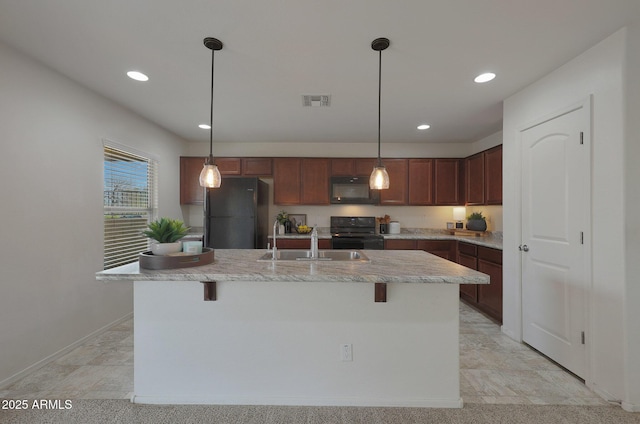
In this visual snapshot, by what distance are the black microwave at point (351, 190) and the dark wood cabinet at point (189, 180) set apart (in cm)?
216

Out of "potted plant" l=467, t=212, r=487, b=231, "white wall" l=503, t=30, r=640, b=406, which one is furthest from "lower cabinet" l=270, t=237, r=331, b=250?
"white wall" l=503, t=30, r=640, b=406

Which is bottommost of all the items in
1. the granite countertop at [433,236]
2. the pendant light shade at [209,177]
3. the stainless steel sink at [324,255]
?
the stainless steel sink at [324,255]

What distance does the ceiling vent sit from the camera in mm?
2701

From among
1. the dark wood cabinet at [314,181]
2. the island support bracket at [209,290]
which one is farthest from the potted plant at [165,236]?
the dark wood cabinet at [314,181]

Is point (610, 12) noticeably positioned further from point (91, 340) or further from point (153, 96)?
point (91, 340)

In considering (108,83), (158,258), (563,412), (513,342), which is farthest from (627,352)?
(108,83)

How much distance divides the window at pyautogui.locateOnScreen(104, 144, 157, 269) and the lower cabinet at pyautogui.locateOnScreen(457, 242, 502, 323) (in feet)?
13.7

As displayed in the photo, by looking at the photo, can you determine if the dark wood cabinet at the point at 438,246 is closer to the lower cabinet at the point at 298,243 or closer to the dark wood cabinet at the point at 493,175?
the dark wood cabinet at the point at 493,175

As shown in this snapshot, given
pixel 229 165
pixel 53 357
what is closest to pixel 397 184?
pixel 229 165

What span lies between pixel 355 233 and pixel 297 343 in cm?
274

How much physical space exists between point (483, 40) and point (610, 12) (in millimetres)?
643

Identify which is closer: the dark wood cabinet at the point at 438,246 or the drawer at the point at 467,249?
the drawer at the point at 467,249

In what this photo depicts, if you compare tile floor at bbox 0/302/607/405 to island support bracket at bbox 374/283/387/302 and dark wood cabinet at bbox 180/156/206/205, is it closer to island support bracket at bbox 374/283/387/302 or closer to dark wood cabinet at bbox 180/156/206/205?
island support bracket at bbox 374/283/387/302

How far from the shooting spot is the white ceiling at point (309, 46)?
1558mm
